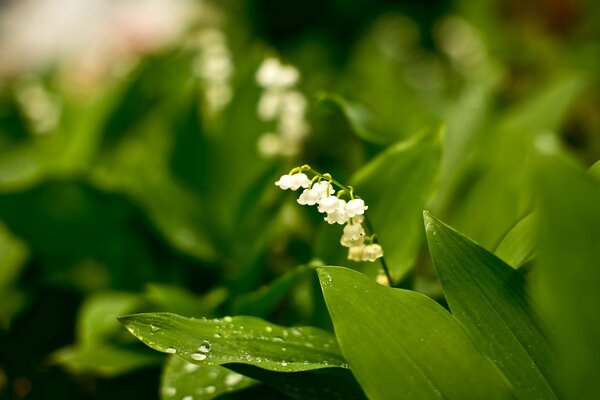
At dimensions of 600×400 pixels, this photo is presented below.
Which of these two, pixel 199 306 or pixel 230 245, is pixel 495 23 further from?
pixel 199 306

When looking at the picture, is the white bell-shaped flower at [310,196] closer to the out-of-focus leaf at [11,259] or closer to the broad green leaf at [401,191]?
the broad green leaf at [401,191]

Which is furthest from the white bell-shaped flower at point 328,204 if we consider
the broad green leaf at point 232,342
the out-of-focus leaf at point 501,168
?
the out-of-focus leaf at point 501,168

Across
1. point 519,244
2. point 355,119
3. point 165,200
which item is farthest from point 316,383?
point 165,200

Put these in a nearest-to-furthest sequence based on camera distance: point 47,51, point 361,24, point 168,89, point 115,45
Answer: point 168,89 < point 115,45 < point 361,24 < point 47,51

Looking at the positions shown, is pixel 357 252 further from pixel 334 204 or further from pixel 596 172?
pixel 596 172

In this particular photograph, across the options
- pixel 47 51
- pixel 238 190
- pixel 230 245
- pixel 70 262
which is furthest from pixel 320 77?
pixel 47 51
